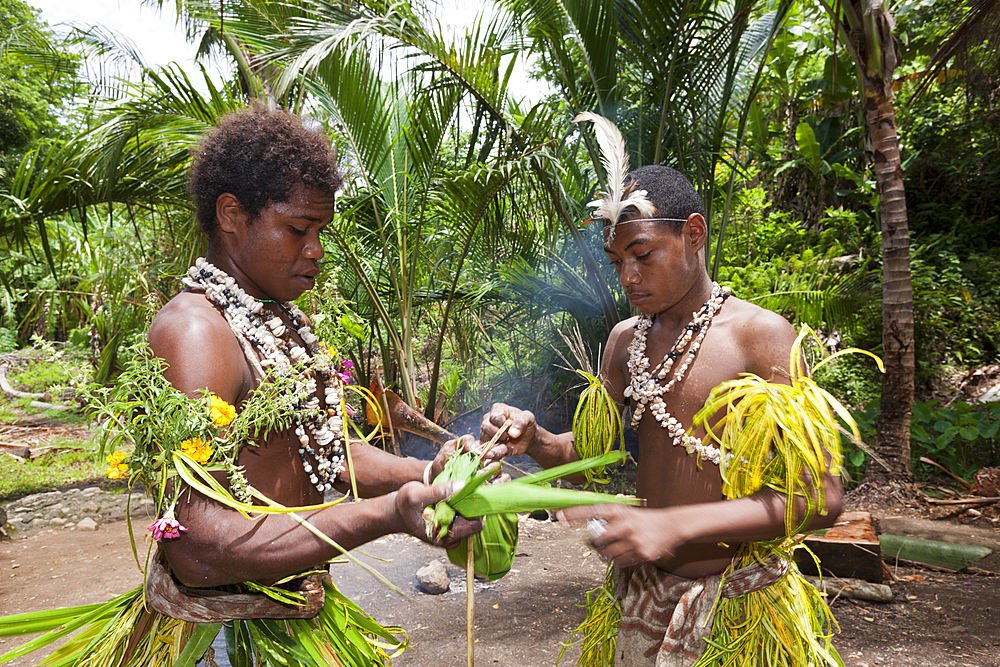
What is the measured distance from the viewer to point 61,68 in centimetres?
550

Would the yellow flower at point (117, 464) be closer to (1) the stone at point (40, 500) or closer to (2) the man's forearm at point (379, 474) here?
(2) the man's forearm at point (379, 474)

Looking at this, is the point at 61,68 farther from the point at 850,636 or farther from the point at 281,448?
the point at 850,636

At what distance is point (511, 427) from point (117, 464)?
37.6 inches

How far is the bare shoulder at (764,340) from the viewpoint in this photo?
164 centimetres

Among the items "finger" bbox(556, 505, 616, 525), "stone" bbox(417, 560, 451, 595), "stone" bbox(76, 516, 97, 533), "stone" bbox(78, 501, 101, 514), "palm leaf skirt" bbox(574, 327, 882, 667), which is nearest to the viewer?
"finger" bbox(556, 505, 616, 525)

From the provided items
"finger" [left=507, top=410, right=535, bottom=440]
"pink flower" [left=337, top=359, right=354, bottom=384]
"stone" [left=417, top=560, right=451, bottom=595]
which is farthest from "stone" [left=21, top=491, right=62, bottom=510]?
"finger" [left=507, top=410, right=535, bottom=440]

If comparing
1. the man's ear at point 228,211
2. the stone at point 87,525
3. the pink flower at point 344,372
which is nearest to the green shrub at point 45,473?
the stone at point 87,525

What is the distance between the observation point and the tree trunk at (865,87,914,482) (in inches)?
212

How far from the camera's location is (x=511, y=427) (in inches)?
70.6

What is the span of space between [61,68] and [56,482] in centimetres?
448

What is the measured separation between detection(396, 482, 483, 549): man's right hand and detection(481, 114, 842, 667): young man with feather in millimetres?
252

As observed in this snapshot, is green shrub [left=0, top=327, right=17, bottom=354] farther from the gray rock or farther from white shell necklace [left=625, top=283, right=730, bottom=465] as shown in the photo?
white shell necklace [left=625, top=283, right=730, bottom=465]

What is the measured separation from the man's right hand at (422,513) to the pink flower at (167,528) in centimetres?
45

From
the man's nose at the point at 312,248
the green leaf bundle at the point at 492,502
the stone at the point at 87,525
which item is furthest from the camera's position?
the stone at the point at 87,525
